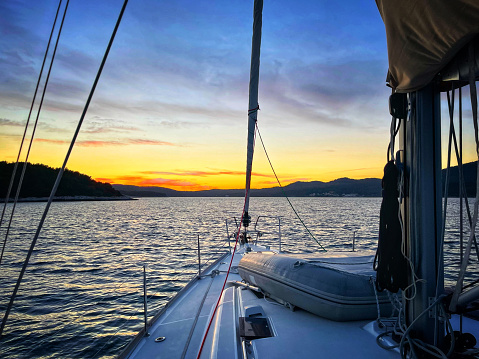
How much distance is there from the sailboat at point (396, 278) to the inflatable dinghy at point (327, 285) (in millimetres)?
12

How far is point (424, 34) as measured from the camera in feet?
5.57

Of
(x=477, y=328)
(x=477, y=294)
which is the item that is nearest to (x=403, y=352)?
(x=477, y=294)

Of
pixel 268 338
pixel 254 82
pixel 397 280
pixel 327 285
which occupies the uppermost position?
pixel 254 82

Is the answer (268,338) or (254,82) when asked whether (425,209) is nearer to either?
(268,338)

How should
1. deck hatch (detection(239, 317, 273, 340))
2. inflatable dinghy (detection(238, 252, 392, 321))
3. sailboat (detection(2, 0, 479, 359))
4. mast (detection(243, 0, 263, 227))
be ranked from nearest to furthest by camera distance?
sailboat (detection(2, 0, 479, 359)), deck hatch (detection(239, 317, 273, 340)), inflatable dinghy (detection(238, 252, 392, 321)), mast (detection(243, 0, 263, 227))

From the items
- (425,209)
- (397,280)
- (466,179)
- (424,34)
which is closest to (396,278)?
(397,280)

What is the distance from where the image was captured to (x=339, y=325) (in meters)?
3.27

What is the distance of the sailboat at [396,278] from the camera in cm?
180

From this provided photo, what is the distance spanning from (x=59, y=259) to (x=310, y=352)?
15.0m

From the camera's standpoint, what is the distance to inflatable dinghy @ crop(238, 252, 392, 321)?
3.21m

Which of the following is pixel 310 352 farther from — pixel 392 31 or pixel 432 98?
pixel 392 31

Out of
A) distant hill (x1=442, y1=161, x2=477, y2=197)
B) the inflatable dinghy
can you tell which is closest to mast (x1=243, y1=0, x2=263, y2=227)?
the inflatable dinghy

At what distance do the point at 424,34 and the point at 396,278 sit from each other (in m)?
1.76

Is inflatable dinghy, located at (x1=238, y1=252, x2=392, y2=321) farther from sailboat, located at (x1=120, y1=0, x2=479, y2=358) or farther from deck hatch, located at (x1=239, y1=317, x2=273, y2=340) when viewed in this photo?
deck hatch, located at (x1=239, y1=317, x2=273, y2=340)
